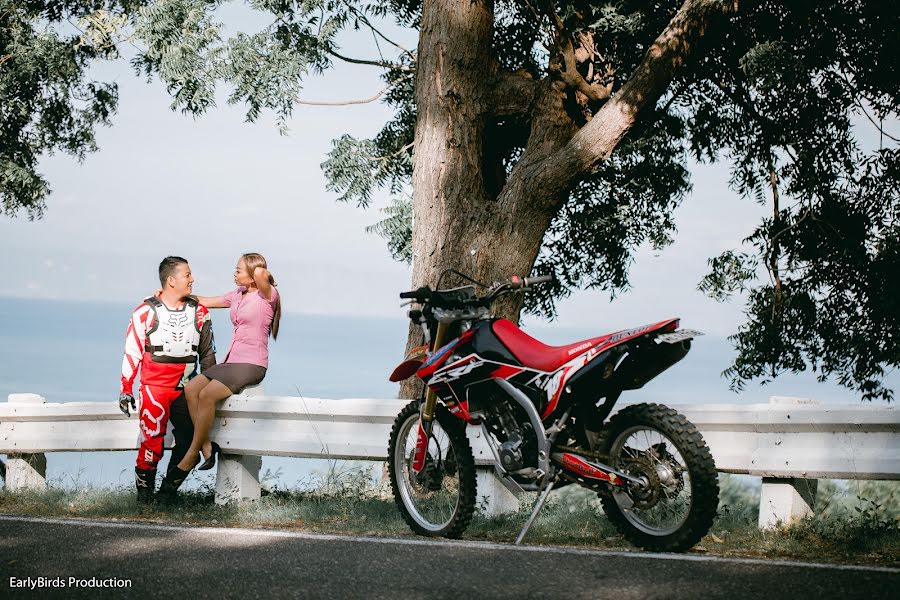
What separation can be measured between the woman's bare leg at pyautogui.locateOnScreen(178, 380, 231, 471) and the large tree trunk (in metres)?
2.59

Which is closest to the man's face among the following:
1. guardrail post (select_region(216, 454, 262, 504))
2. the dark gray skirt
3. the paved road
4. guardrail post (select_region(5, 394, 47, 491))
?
the dark gray skirt

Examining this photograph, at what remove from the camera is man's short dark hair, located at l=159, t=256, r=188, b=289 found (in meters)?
8.98

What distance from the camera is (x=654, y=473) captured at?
19.0 feet

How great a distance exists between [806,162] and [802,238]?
3.29 feet

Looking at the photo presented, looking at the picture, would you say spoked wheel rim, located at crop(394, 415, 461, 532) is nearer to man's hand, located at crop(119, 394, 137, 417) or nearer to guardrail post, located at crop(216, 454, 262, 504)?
guardrail post, located at crop(216, 454, 262, 504)

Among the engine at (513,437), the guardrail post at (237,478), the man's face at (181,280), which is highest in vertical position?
the man's face at (181,280)

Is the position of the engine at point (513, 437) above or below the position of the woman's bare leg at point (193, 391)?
below

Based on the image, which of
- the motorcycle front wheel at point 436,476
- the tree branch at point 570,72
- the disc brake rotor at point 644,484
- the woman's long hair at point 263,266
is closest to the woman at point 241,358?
the woman's long hair at point 263,266

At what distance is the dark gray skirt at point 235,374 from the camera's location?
8.73 metres

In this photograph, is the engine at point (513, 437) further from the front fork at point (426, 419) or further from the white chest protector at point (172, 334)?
the white chest protector at point (172, 334)

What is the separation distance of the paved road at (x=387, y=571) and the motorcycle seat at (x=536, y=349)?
1019mm

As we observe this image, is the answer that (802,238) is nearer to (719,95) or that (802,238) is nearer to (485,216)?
(719,95)

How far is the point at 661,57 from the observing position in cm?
1062

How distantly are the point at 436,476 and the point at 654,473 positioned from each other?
168cm
